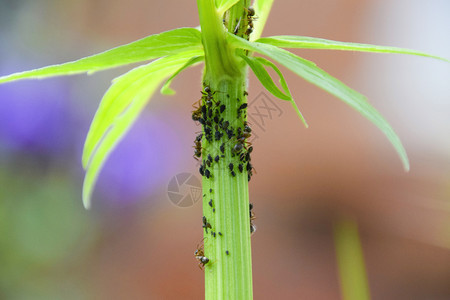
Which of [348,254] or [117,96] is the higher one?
[348,254]

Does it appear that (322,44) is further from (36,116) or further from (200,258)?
(36,116)

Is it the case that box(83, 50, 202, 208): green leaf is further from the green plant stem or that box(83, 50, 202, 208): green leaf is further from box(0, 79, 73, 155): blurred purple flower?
box(0, 79, 73, 155): blurred purple flower

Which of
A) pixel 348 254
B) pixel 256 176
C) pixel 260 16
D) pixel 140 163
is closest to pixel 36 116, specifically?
pixel 140 163

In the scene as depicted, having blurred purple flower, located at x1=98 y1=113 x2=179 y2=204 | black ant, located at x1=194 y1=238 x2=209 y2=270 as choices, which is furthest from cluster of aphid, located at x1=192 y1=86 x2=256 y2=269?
blurred purple flower, located at x1=98 y1=113 x2=179 y2=204

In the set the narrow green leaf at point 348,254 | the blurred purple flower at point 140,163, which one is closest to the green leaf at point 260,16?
the blurred purple flower at point 140,163

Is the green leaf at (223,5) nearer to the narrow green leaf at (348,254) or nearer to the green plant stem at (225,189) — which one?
the green plant stem at (225,189)

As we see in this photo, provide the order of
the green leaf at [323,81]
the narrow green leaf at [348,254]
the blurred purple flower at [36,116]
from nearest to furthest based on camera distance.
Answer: the green leaf at [323,81]
the blurred purple flower at [36,116]
the narrow green leaf at [348,254]
